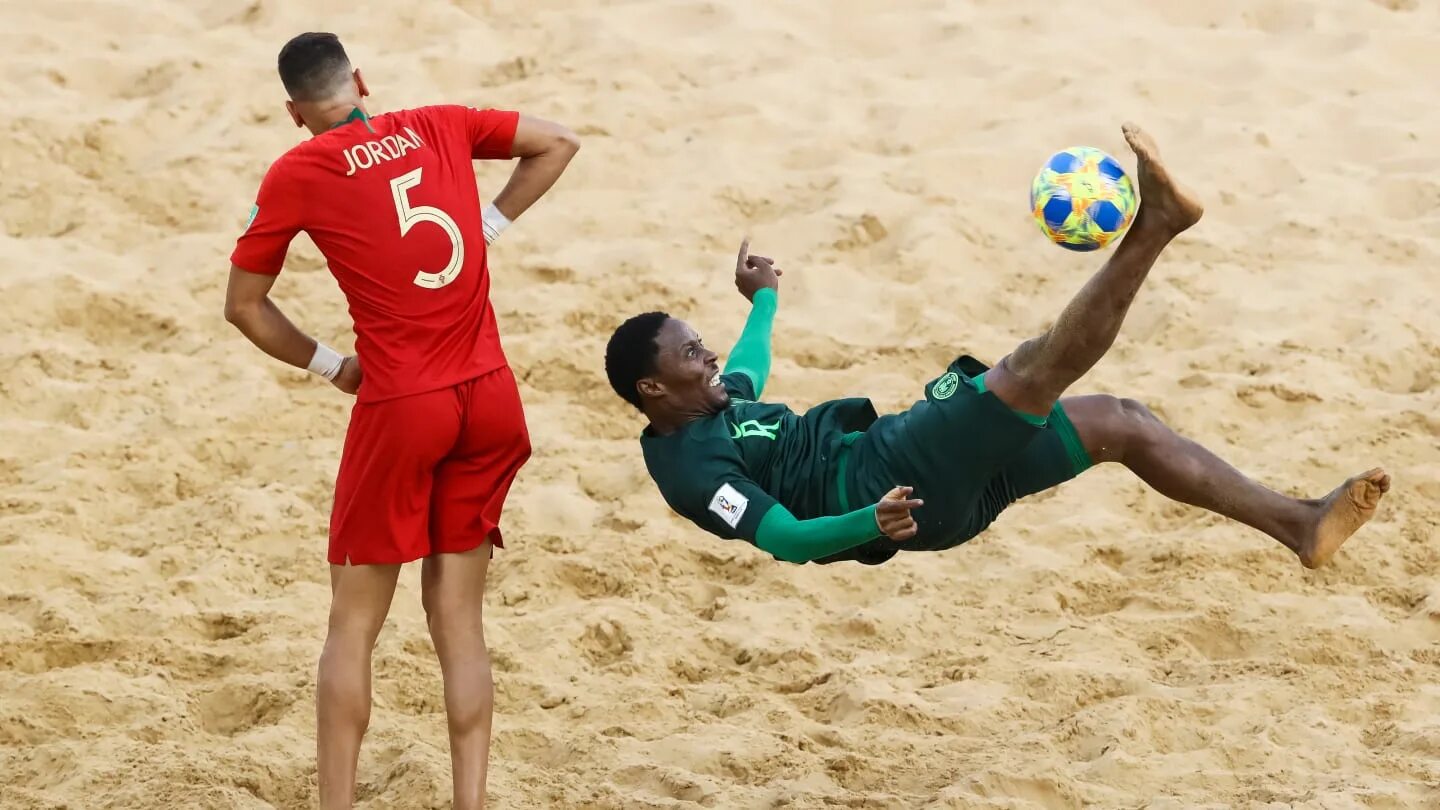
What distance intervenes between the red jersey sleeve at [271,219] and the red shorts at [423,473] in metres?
0.44

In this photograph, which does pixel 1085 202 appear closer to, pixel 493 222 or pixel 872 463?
pixel 872 463

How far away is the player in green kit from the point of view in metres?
4.41

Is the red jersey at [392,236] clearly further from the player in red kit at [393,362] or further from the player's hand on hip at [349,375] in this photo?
the player's hand on hip at [349,375]

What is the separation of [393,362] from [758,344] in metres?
1.32

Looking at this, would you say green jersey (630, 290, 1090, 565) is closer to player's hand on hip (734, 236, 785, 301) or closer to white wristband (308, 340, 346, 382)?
player's hand on hip (734, 236, 785, 301)

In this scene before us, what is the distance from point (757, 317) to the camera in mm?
5246

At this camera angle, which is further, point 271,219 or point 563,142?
point 563,142

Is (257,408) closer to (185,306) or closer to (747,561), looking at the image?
(185,306)

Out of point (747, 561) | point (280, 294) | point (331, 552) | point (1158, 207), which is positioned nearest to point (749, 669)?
point (747, 561)

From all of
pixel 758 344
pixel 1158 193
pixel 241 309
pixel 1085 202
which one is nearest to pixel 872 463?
pixel 758 344

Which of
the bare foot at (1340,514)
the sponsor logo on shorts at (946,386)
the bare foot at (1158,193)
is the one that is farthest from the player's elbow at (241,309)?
the bare foot at (1340,514)

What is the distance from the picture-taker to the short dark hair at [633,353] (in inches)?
190

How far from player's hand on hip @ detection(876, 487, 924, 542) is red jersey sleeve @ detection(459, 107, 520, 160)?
1361mm

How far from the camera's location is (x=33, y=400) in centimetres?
646
